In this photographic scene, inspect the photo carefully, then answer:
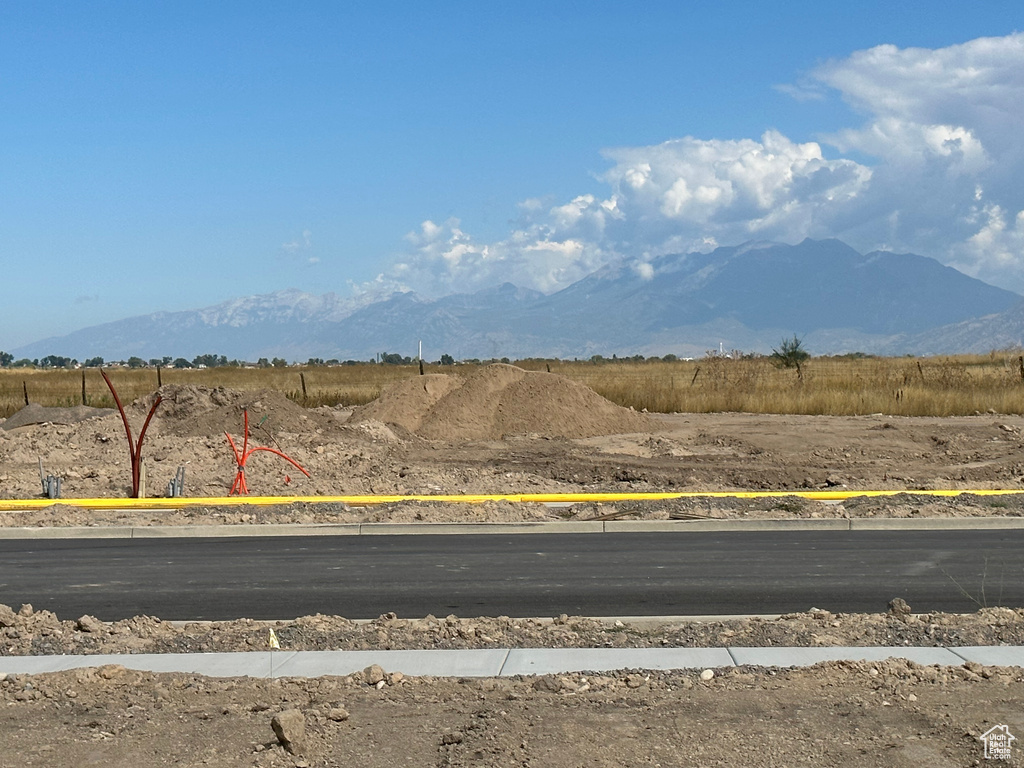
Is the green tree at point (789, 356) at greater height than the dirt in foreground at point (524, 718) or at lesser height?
greater

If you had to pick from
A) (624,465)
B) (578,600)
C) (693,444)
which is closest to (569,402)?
(693,444)

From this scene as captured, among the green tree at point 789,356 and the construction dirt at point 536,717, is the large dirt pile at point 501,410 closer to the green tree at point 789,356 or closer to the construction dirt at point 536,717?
the construction dirt at point 536,717

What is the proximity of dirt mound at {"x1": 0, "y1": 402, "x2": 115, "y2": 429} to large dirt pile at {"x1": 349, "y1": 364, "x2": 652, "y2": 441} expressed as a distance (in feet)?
27.2

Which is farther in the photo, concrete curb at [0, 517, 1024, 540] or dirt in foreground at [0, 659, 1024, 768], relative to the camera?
concrete curb at [0, 517, 1024, 540]

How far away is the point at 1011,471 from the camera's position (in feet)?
64.7

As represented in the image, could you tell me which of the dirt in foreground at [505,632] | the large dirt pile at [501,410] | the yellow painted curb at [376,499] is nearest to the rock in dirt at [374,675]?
the dirt in foreground at [505,632]

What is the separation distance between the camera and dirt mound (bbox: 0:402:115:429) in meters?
29.7

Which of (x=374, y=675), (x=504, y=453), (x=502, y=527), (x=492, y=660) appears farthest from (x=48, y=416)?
(x=374, y=675)

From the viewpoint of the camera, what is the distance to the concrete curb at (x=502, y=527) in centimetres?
1370

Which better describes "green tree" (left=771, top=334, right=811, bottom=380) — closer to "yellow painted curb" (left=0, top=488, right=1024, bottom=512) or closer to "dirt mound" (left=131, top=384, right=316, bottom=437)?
"dirt mound" (left=131, top=384, right=316, bottom=437)

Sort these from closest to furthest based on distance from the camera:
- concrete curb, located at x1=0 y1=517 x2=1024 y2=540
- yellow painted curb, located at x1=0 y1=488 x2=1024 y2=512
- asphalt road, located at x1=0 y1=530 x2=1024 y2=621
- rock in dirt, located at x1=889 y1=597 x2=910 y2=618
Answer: rock in dirt, located at x1=889 y1=597 x2=910 y2=618 < asphalt road, located at x1=0 y1=530 x2=1024 y2=621 < concrete curb, located at x1=0 y1=517 x2=1024 y2=540 < yellow painted curb, located at x1=0 y1=488 x2=1024 y2=512

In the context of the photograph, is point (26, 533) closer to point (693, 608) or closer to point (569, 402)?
point (693, 608)

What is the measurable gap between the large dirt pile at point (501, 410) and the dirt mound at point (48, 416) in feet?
27.2

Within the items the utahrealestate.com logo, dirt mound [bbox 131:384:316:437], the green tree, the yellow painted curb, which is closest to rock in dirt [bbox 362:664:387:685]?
the utahrealestate.com logo
